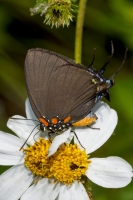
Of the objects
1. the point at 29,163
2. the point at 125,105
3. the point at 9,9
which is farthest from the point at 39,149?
the point at 9,9

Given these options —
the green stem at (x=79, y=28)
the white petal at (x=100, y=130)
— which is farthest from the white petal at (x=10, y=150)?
the green stem at (x=79, y=28)

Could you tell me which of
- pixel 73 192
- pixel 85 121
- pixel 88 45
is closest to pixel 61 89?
pixel 85 121

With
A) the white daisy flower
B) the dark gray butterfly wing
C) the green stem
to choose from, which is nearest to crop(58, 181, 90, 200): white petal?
the white daisy flower

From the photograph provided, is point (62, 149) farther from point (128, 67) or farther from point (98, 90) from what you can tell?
point (128, 67)

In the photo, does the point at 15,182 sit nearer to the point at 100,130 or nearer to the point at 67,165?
the point at 67,165

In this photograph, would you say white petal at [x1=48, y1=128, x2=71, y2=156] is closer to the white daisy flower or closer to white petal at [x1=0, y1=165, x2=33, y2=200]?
the white daisy flower
